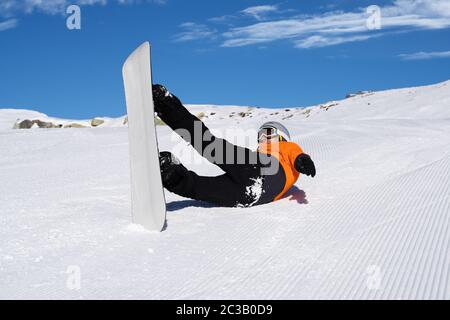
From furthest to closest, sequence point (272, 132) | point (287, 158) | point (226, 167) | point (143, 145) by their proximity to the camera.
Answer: point (272, 132), point (287, 158), point (226, 167), point (143, 145)

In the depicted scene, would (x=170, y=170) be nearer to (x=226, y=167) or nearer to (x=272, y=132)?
(x=226, y=167)

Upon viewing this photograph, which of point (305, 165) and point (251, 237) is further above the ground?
point (305, 165)

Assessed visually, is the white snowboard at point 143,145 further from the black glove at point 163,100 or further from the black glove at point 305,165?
the black glove at point 305,165

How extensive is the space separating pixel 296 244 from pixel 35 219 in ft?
5.15

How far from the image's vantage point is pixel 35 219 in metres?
3.06

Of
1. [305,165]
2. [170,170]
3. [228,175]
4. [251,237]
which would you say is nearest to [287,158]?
[305,165]

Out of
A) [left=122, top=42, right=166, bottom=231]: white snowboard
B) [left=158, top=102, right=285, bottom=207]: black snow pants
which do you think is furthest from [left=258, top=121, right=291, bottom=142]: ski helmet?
[left=122, top=42, right=166, bottom=231]: white snowboard

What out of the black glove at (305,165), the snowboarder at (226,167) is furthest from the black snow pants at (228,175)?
the black glove at (305,165)

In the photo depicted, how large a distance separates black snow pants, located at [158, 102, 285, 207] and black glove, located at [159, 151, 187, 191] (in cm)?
4

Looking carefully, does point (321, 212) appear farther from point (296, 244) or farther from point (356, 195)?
point (296, 244)

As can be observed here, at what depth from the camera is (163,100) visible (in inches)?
118

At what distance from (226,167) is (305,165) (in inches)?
19.5

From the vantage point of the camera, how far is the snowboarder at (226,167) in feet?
10.0
